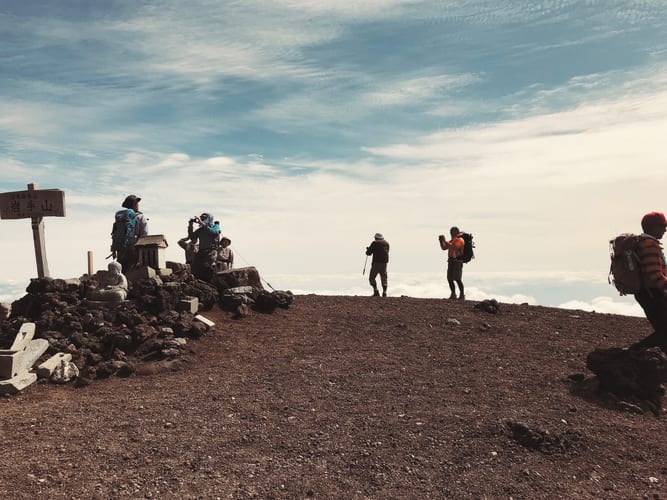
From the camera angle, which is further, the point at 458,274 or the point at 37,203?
the point at 458,274

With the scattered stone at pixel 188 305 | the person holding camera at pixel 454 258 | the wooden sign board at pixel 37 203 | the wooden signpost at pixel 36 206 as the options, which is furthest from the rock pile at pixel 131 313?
the person holding camera at pixel 454 258

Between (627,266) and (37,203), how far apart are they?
14.7 metres

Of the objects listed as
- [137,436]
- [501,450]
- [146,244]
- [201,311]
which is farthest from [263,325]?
[501,450]

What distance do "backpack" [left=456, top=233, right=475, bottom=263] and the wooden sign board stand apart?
11.6m

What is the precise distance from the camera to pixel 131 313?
41.7 feet

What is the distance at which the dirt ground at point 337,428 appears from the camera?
6.91 metres

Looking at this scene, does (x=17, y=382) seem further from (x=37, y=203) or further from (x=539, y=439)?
(x=539, y=439)

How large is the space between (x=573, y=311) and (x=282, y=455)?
39.0 ft

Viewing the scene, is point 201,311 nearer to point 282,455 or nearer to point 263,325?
point 263,325

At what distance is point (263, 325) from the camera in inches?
538

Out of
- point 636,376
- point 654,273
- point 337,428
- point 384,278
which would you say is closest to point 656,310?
point 654,273

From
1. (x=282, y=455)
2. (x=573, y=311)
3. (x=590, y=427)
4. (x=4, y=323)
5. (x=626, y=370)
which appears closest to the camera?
(x=282, y=455)

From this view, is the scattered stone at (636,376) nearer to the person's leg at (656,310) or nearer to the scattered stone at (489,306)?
the person's leg at (656,310)

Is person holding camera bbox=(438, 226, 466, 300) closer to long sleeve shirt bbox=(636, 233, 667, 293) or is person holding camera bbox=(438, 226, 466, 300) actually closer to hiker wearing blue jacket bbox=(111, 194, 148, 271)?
long sleeve shirt bbox=(636, 233, 667, 293)
